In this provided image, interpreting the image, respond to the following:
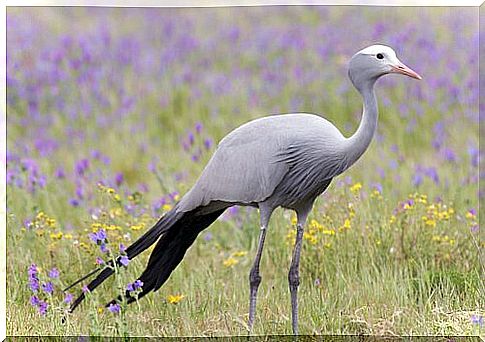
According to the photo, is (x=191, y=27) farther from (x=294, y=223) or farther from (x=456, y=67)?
(x=294, y=223)

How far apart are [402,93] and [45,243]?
10.7 feet

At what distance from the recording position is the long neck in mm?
3465

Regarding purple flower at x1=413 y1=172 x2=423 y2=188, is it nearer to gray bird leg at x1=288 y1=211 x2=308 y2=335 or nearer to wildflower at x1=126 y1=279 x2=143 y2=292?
gray bird leg at x1=288 y1=211 x2=308 y2=335

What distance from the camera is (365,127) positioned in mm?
3467

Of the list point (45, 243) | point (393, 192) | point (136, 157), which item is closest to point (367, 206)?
point (393, 192)

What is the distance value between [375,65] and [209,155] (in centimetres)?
239

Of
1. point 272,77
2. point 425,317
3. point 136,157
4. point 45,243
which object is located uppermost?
point 272,77

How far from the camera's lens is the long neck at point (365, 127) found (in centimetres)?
346

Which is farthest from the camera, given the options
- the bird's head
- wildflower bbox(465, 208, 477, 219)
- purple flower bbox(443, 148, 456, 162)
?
purple flower bbox(443, 148, 456, 162)

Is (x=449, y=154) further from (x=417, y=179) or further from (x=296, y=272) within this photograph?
(x=296, y=272)

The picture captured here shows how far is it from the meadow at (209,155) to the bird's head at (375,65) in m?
0.93

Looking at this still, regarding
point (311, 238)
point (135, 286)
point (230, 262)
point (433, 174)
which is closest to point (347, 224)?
point (311, 238)

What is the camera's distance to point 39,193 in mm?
5613

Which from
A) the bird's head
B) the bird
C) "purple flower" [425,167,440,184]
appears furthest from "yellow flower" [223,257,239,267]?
the bird's head
